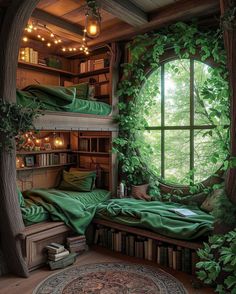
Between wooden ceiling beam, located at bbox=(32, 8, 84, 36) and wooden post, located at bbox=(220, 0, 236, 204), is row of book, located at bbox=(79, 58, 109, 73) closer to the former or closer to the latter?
wooden ceiling beam, located at bbox=(32, 8, 84, 36)

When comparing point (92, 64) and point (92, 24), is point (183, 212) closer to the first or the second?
point (92, 24)

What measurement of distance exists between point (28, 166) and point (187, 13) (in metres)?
3.11

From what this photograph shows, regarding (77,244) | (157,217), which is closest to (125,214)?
(157,217)

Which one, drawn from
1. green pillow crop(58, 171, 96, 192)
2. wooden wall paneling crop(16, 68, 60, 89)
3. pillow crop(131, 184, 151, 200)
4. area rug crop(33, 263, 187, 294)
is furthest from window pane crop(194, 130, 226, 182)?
wooden wall paneling crop(16, 68, 60, 89)

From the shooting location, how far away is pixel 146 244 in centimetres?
343

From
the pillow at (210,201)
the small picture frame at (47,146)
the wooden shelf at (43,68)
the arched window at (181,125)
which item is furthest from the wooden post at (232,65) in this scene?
the small picture frame at (47,146)

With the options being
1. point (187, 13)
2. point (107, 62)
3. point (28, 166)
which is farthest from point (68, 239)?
point (187, 13)

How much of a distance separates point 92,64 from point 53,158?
5.81 feet

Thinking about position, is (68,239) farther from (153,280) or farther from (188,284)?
(188,284)

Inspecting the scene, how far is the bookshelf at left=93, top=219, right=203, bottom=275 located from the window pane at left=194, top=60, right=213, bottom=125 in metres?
1.70

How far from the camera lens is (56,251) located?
320 centimetres

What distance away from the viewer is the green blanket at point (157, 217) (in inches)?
119

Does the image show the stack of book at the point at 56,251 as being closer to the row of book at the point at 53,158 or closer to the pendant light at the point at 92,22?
the row of book at the point at 53,158

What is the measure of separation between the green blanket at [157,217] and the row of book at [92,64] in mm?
2293
